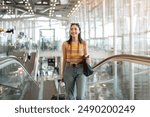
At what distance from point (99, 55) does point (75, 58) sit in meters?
8.44

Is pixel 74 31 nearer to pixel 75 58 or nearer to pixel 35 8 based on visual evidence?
pixel 75 58

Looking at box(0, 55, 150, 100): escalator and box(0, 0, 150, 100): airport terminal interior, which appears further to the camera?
box(0, 0, 150, 100): airport terminal interior

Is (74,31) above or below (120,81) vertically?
above

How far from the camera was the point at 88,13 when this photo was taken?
22.9 meters

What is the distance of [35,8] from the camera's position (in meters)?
36.4

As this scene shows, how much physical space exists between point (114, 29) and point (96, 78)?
25.5 feet

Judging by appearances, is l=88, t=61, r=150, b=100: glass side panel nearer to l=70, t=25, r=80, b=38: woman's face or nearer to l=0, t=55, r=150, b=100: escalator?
l=0, t=55, r=150, b=100: escalator

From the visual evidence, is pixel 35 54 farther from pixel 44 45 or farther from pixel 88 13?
pixel 88 13

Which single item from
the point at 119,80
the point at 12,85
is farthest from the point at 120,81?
the point at 12,85

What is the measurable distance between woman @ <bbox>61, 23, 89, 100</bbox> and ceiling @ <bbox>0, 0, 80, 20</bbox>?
24072mm

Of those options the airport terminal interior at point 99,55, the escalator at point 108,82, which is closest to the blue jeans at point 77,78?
the airport terminal interior at point 99,55

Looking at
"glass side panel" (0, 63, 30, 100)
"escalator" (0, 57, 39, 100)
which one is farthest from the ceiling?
"escalator" (0, 57, 39, 100)

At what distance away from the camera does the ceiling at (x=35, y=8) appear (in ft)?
100

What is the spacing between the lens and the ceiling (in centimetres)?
3048
